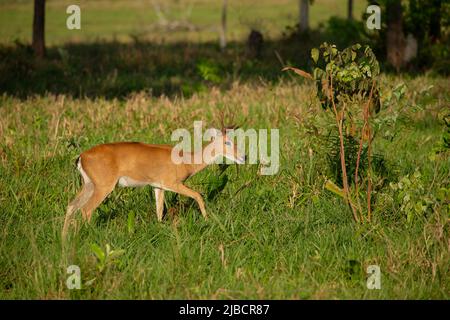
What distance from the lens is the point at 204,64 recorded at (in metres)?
15.6

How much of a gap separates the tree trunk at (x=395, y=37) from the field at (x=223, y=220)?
4.91m

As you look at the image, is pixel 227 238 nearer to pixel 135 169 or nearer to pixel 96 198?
pixel 135 169

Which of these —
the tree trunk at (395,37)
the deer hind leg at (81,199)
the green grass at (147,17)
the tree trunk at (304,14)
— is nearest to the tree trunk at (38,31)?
the green grass at (147,17)

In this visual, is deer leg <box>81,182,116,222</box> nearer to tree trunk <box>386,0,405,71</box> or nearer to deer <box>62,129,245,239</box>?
deer <box>62,129,245,239</box>

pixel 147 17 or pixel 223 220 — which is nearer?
pixel 223 220

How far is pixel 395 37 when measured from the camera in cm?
1702

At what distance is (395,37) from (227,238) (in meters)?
11.2

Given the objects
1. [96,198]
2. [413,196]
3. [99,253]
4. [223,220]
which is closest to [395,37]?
[413,196]

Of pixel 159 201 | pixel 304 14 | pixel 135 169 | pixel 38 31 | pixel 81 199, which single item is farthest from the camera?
pixel 304 14

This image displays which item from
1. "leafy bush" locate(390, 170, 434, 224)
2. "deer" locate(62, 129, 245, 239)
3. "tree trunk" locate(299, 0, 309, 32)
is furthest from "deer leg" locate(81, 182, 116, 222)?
"tree trunk" locate(299, 0, 309, 32)

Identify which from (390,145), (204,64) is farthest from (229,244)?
(204,64)

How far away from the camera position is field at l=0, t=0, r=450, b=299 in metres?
6.05

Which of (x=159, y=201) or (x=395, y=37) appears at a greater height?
(x=395, y=37)

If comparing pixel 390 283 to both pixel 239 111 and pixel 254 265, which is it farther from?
pixel 239 111
